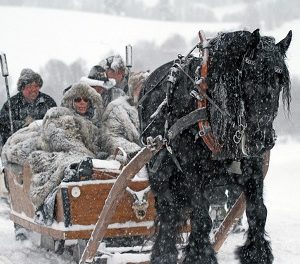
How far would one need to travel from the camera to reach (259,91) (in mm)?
3416

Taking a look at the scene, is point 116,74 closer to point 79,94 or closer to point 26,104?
point 26,104

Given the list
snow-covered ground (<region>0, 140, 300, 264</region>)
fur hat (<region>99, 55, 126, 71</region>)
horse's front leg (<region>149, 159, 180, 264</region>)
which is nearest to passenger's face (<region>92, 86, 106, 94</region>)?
fur hat (<region>99, 55, 126, 71</region>)

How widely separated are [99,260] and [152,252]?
599mm

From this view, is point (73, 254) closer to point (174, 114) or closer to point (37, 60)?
point (174, 114)

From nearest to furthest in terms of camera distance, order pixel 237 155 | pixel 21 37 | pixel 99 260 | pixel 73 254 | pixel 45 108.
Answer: pixel 237 155
pixel 99 260
pixel 73 254
pixel 45 108
pixel 21 37

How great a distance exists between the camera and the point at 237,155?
3602 mm

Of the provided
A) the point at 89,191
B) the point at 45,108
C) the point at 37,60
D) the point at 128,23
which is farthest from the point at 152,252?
the point at 128,23

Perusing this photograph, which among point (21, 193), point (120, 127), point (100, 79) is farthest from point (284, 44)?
point (100, 79)

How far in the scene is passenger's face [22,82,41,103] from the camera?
7.34 meters

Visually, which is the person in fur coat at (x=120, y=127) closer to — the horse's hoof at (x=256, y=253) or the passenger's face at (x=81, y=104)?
the passenger's face at (x=81, y=104)

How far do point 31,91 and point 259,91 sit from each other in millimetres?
4374

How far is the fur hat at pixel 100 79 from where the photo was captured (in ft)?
23.4

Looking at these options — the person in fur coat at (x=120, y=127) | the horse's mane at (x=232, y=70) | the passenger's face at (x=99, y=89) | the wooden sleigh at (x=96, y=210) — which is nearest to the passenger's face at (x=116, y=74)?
the passenger's face at (x=99, y=89)

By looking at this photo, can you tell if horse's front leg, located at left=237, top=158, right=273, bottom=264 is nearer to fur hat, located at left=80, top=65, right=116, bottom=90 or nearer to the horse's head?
the horse's head
